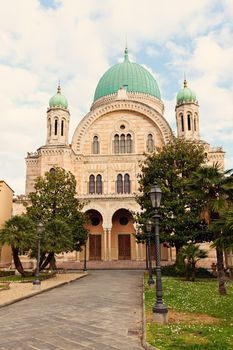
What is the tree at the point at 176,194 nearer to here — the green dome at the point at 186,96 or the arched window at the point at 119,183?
the arched window at the point at 119,183

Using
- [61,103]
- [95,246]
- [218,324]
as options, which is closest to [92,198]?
[95,246]

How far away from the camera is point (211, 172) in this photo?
50.8 feet

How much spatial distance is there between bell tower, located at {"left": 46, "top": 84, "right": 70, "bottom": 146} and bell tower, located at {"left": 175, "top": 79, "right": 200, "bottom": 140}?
13795 millimetres

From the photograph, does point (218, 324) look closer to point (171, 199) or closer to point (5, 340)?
point (5, 340)

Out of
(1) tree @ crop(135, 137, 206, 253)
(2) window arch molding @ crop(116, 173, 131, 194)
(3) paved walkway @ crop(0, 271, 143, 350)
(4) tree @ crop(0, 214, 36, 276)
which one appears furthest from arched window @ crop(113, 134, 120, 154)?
(3) paved walkway @ crop(0, 271, 143, 350)

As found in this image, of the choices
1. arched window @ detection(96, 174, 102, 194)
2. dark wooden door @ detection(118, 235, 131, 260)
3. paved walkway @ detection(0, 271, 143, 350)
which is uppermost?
arched window @ detection(96, 174, 102, 194)

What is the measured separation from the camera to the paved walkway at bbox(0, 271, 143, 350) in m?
6.70

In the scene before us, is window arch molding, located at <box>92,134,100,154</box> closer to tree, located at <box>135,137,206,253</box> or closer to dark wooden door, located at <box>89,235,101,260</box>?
dark wooden door, located at <box>89,235,101,260</box>

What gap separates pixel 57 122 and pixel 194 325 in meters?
35.5

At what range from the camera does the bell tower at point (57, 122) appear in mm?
40312

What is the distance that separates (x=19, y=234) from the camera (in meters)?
22.6

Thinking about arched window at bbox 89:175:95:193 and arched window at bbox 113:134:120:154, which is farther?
arched window at bbox 113:134:120:154

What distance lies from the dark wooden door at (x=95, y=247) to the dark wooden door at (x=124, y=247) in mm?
2392

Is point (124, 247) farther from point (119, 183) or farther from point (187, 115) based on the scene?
point (187, 115)
